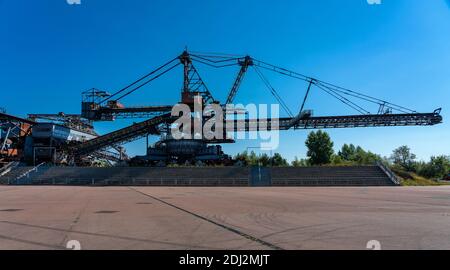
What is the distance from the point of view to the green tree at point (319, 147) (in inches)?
3654

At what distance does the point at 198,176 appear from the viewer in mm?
58781

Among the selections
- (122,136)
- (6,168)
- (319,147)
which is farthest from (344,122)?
(6,168)

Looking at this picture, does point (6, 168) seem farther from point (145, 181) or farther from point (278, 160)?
point (278, 160)

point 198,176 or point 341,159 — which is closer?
point 198,176

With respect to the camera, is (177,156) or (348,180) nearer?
(348,180)

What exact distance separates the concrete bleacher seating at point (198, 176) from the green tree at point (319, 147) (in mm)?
31878

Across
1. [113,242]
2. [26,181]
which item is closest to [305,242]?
[113,242]

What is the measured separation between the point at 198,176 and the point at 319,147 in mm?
44466

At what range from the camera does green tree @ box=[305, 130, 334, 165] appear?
305 ft

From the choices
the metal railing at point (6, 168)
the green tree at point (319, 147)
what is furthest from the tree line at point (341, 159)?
the metal railing at point (6, 168)

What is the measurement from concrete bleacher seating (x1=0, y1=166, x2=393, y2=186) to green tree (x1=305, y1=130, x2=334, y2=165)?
3188 cm

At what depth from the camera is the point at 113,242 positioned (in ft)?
27.5
